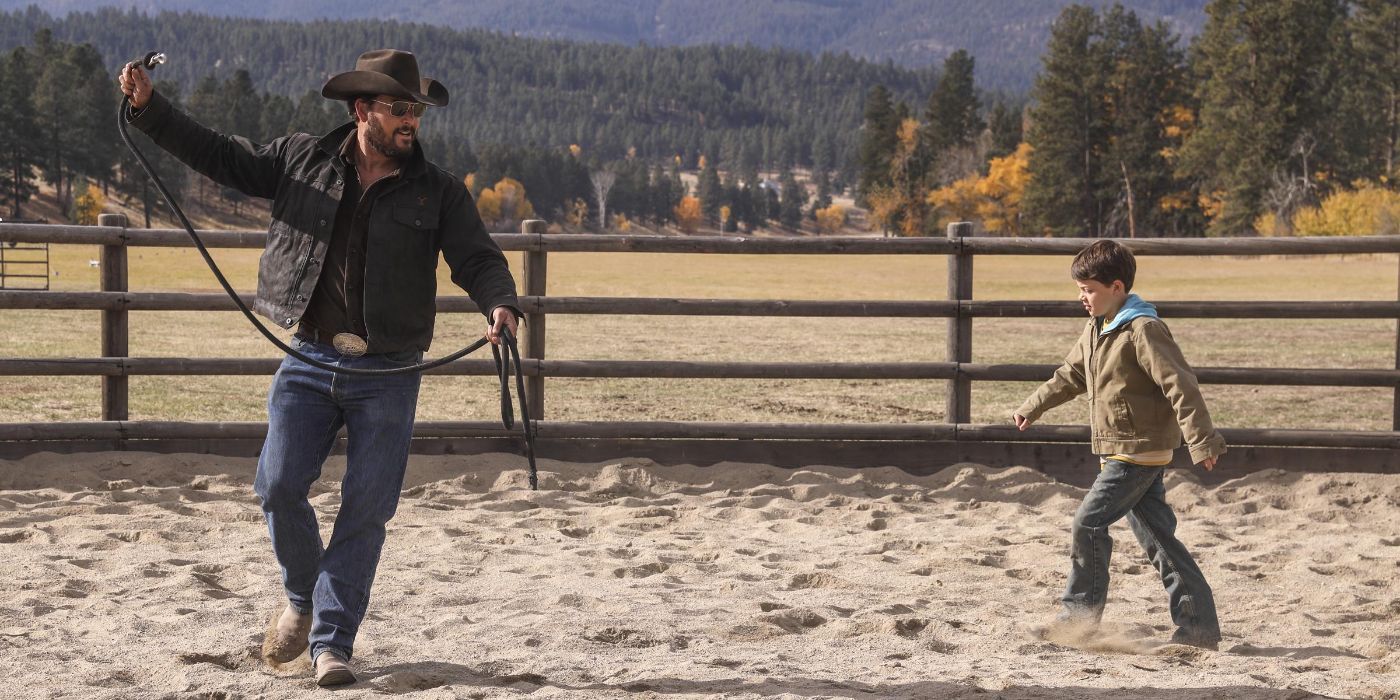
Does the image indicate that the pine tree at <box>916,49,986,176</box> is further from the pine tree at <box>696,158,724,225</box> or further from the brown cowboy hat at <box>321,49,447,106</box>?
the brown cowboy hat at <box>321,49,447,106</box>

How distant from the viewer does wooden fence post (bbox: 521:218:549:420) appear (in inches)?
301

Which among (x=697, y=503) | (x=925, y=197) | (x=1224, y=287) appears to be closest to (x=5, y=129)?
(x=925, y=197)

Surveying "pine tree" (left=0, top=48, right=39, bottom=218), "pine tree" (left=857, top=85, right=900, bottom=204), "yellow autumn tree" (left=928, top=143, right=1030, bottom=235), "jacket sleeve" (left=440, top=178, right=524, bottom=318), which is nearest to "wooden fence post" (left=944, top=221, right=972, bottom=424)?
"jacket sleeve" (left=440, top=178, right=524, bottom=318)

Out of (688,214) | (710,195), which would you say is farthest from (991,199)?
(710,195)

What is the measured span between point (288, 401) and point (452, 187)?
0.77 meters

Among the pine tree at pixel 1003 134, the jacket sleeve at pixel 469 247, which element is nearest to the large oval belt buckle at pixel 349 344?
the jacket sleeve at pixel 469 247

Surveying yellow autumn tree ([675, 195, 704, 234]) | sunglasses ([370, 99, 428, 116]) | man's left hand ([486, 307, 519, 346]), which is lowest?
man's left hand ([486, 307, 519, 346])

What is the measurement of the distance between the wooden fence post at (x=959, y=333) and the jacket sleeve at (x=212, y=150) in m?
4.43

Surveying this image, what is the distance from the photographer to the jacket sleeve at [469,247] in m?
4.06

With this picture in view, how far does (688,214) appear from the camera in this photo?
176 m

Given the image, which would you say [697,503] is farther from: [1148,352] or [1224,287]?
[1224,287]

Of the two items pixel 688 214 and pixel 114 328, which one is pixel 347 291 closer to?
pixel 114 328

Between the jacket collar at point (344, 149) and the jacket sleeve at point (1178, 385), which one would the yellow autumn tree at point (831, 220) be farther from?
the jacket collar at point (344, 149)

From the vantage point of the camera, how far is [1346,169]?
72.0m
